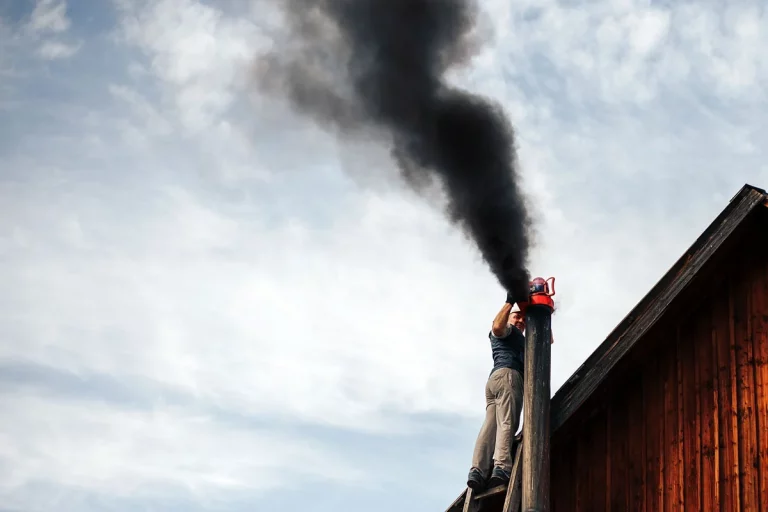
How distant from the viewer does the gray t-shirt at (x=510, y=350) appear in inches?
426

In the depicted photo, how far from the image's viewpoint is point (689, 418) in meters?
9.59

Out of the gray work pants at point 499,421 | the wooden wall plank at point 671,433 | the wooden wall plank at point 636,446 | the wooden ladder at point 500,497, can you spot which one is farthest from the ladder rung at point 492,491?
the wooden wall plank at point 671,433

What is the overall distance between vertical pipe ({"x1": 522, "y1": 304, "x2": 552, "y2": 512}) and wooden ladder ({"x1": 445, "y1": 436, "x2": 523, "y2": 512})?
6.1 inches

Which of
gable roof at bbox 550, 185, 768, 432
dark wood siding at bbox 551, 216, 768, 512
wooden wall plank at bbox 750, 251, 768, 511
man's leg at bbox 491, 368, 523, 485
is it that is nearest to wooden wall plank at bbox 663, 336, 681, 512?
dark wood siding at bbox 551, 216, 768, 512

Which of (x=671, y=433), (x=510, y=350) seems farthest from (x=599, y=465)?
(x=510, y=350)

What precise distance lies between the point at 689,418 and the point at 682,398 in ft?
0.73

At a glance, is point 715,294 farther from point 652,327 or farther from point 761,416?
point 761,416

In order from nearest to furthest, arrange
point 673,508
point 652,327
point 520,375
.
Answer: point 673,508
point 652,327
point 520,375

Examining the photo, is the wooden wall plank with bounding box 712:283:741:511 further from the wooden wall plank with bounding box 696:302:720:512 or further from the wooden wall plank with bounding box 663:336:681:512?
the wooden wall plank with bounding box 663:336:681:512

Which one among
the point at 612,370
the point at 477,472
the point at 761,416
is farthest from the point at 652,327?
the point at 477,472

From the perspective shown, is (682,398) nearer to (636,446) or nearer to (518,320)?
(636,446)

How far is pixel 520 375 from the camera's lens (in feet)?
35.3

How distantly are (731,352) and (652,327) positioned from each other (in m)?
0.81

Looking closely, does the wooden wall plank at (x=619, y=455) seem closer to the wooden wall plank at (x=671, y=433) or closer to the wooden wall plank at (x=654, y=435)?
the wooden wall plank at (x=654, y=435)
